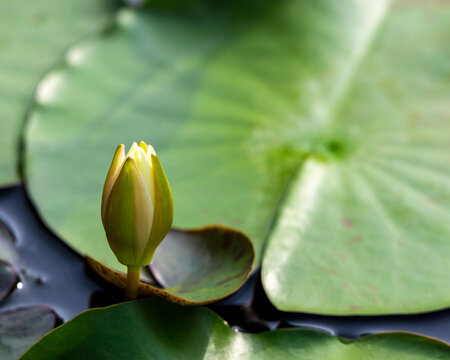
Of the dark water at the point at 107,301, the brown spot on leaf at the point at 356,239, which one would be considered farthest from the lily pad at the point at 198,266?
the brown spot on leaf at the point at 356,239

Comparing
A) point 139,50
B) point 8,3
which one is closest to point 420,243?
point 139,50

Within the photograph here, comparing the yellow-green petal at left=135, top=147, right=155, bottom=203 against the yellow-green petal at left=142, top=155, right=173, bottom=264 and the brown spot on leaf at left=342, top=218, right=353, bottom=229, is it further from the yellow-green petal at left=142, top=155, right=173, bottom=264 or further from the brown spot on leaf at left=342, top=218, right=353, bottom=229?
the brown spot on leaf at left=342, top=218, right=353, bottom=229

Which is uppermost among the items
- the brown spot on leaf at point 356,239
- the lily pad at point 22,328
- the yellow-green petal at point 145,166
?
the yellow-green petal at point 145,166

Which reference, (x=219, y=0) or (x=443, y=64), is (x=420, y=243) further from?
(x=219, y=0)

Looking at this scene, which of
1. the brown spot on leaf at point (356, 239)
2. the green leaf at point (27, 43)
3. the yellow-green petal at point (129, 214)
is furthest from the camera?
the green leaf at point (27, 43)

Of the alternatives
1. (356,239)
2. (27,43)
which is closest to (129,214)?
(356,239)

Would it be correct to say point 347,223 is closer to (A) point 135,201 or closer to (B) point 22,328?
(A) point 135,201

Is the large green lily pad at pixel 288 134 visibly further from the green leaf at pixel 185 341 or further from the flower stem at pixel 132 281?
the flower stem at pixel 132 281
